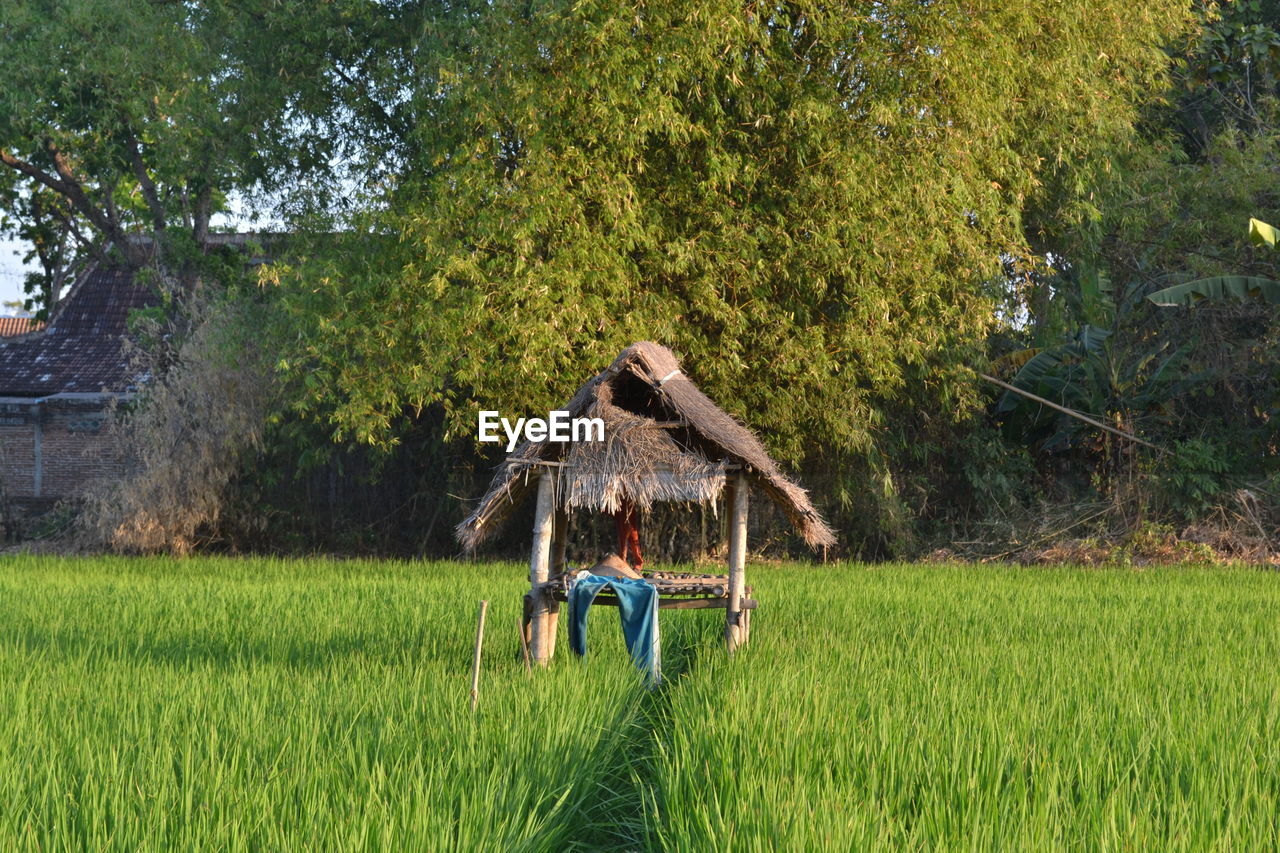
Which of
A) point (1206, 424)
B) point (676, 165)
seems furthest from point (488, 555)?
Answer: point (1206, 424)

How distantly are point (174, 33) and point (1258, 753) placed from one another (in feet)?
45.0

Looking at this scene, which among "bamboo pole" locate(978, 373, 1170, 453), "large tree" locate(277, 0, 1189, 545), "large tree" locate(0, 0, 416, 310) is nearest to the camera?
"large tree" locate(277, 0, 1189, 545)

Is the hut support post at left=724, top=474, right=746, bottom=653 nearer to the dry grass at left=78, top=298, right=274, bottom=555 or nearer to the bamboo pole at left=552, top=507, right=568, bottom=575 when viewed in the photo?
→ the bamboo pole at left=552, top=507, right=568, bottom=575

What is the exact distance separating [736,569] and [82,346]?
1722 cm

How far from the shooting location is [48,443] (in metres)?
18.9

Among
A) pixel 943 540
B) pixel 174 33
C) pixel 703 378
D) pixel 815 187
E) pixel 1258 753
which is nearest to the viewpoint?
pixel 1258 753

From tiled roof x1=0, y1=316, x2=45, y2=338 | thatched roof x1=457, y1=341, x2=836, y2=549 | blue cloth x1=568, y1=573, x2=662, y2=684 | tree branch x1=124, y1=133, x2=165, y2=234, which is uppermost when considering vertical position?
tiled roof x1=0, y1=316, x2=45, y2=338

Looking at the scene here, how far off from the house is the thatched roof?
11.5 m

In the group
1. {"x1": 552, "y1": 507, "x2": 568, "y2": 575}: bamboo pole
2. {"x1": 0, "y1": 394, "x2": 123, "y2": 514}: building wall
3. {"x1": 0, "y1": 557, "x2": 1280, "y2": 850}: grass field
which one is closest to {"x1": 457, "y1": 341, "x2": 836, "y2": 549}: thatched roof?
{"x1": 552, "y1": 507, "x2": 568, "y2": 575}: bamboo pole

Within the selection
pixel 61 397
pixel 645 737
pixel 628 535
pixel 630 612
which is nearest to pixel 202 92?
pixel 61 397

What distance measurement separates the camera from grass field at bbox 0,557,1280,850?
140 inches

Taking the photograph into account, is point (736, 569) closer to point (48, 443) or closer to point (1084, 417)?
point (1084, 417)

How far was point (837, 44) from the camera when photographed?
12008 mm

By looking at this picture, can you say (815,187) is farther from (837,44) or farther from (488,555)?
(488,555)
